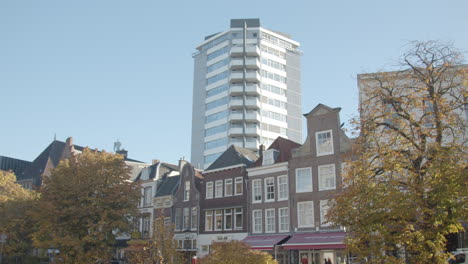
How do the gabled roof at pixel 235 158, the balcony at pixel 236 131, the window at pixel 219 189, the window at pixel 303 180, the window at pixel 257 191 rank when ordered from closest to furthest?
the window at pixel 303 180 → the window at pixel 257 191 → the gabled roof at pixel 235 158 → the window at pixel 219 189 → the balcony at pixel 236 131

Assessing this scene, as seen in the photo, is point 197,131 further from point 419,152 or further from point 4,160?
point 419,152

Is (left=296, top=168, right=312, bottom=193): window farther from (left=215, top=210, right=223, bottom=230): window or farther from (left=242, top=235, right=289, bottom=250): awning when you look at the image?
(left=215, top=210, right=223, bottom=230): window

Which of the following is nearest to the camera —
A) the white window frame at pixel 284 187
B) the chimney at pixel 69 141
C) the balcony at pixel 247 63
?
the white window frame at pixel 284 187

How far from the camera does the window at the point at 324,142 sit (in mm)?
40266

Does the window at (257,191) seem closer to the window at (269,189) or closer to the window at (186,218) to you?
the window at (269,189)

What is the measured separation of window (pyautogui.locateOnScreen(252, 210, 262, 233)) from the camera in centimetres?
4395

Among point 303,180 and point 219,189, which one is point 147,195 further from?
point 303,180

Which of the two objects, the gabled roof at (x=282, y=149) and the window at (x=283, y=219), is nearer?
the window at (x=283, y=219)

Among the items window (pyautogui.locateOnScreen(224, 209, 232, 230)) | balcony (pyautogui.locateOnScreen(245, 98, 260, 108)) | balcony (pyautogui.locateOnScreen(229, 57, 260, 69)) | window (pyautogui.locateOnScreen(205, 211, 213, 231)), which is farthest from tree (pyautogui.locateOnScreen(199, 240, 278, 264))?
balcony (pyautogui.locateOnScreen(229, 57, 260, 69))

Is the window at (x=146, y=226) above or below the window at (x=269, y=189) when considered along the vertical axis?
below

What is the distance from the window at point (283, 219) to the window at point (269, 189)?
1.51m

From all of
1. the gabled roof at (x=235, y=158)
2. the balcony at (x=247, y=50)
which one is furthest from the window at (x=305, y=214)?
the balcony at (x=247, y=50)

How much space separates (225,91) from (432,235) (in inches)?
3574

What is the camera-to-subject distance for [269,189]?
43.9 m
